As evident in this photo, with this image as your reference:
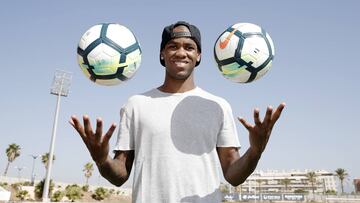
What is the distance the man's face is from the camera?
3064 mm

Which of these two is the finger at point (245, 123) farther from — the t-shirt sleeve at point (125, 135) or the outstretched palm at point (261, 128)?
the t-shirt sleeve at point (125, 135)

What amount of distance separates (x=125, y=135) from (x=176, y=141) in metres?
0.47

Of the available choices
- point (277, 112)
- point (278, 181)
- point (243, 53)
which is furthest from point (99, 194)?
point (278, 181)

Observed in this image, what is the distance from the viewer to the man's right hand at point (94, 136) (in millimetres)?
2450

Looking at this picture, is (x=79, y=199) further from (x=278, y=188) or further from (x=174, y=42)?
(x=278, y=188)

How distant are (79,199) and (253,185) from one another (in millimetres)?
128147

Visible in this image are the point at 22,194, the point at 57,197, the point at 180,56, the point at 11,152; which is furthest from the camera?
the point at 11,152

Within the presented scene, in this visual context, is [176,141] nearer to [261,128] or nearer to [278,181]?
[261,128]

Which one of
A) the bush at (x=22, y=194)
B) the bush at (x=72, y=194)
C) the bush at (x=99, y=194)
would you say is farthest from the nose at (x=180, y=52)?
the bush at (x=99, y=194)

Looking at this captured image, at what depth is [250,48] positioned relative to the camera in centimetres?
399

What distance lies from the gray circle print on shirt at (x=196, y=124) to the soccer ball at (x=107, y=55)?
135cm

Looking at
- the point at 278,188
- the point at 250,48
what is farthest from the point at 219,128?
the point at 278,188

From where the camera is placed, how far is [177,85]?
121 inches

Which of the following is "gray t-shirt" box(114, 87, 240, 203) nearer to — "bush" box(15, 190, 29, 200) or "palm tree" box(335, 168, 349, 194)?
"bush" box(15, 190, 29, 200)
